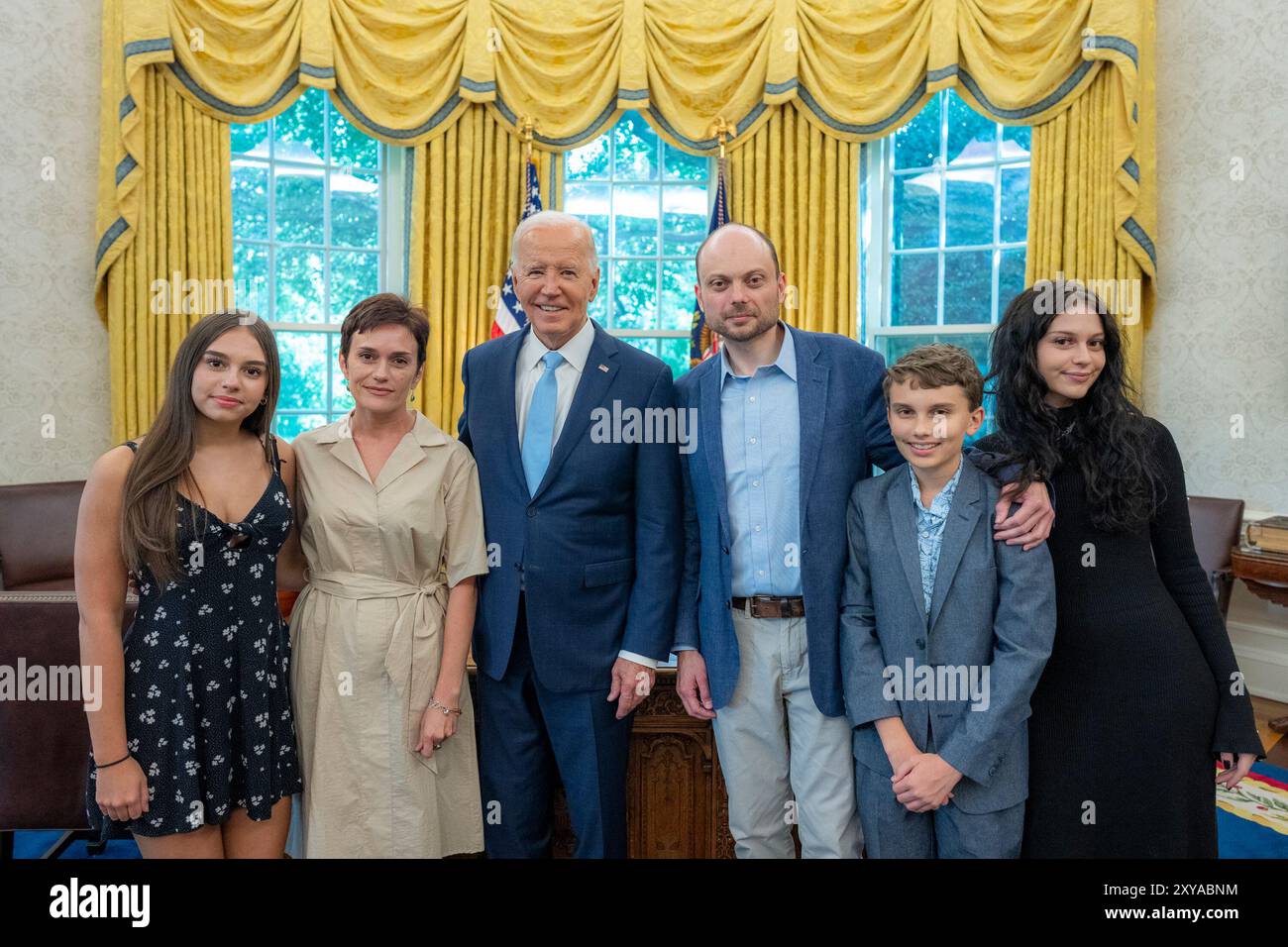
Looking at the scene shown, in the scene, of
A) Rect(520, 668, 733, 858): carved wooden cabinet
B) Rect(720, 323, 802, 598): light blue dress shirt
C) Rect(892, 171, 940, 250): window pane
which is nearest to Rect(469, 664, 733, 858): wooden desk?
Rect(520, 668, 733, 858): carved wooden cabinet

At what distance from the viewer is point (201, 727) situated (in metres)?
1.70

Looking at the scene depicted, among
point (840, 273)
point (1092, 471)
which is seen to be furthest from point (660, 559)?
point (840, 273)

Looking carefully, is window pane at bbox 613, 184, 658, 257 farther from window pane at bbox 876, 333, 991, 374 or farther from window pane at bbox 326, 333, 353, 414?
window pane at bbox 326, 333, 353, 414

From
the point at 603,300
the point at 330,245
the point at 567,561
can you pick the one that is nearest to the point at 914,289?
the point at 603,300

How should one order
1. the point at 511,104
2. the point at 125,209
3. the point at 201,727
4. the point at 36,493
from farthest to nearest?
the point at 511,104 < the point at 125,209 < the point at 36,493 < the point at 201,727

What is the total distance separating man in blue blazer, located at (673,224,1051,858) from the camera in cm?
190

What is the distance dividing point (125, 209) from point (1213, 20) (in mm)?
5705

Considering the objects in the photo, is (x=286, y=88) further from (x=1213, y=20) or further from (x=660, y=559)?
(x=1213, y=20)

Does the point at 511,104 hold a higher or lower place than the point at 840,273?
higher

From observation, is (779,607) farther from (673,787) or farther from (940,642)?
(673,787)

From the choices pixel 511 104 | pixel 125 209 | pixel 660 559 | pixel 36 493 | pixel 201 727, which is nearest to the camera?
pixel 201 727

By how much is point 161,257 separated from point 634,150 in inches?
111

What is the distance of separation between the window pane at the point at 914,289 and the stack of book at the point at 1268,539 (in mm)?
2110

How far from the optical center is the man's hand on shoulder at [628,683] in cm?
197
